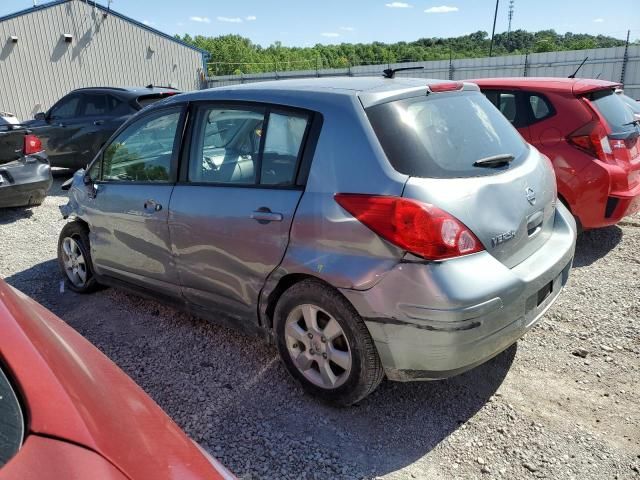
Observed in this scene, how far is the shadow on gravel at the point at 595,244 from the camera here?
5.07 meters

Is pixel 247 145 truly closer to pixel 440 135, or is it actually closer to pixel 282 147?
pixel 282 147

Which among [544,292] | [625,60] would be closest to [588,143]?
[544,292]

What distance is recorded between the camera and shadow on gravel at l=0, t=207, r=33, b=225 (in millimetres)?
7354

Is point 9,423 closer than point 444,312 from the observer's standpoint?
Yes

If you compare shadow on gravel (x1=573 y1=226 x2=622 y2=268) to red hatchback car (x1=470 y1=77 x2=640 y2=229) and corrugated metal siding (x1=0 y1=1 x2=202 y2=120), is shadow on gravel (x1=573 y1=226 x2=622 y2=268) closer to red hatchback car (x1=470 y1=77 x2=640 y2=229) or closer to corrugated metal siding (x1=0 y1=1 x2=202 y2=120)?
red hatchback car (x1=470 y1=77 x2=640 y2=229)

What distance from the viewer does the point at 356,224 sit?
103 inches

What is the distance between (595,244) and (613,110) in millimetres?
1325

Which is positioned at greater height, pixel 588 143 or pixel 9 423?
pixel 9 423

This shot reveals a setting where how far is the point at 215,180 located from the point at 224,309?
0.81 meters

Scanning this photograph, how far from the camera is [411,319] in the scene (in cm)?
251

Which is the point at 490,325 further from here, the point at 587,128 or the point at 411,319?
the point at 587,128

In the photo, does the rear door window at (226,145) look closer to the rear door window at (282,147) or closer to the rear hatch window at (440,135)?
the rear door window at (282,147)

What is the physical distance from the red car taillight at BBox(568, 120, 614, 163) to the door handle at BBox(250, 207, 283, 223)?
3.37 m

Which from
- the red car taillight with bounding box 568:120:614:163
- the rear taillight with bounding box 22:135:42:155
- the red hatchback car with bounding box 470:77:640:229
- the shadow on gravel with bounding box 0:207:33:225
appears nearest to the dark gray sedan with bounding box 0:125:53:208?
the rear taillight with bounding box 22:135:42:155
